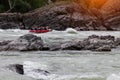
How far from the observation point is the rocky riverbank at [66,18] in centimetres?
5456

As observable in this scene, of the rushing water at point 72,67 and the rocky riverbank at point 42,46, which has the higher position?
the rocky riverbank at point 42,46

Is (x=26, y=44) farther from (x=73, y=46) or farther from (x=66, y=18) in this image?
(x=66, y=18)

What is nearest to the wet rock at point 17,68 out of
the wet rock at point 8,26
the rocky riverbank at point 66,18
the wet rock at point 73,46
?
the wet rock at point 73,46

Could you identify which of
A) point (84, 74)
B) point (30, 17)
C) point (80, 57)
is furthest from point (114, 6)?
point (84, 74)

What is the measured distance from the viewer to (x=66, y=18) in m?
55.2

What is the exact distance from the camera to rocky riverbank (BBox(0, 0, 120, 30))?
A: 54.6 meters

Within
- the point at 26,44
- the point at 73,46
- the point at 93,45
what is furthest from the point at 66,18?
the point at 26,44

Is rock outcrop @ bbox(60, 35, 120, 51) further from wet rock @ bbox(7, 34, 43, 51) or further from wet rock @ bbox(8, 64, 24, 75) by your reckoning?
wet rock @ bbox(8, 64, 24, 75)

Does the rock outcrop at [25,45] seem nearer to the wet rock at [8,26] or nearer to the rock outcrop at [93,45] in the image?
the rock outcrop at [93,45]

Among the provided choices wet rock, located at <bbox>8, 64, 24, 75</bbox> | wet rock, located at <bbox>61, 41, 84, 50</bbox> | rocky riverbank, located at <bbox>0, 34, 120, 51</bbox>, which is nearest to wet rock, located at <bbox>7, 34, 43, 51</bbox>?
rocky riverbank, located at <bbox>0, 34, 120, 51</bbox>

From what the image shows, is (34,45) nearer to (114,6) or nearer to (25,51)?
(25,51)

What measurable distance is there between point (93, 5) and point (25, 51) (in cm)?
4208

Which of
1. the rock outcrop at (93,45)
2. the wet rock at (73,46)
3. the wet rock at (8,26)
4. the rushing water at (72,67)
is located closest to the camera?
the rushing water at (72,67)

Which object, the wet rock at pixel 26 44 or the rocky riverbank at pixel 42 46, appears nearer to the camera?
the wet rock at pixel 26 44
